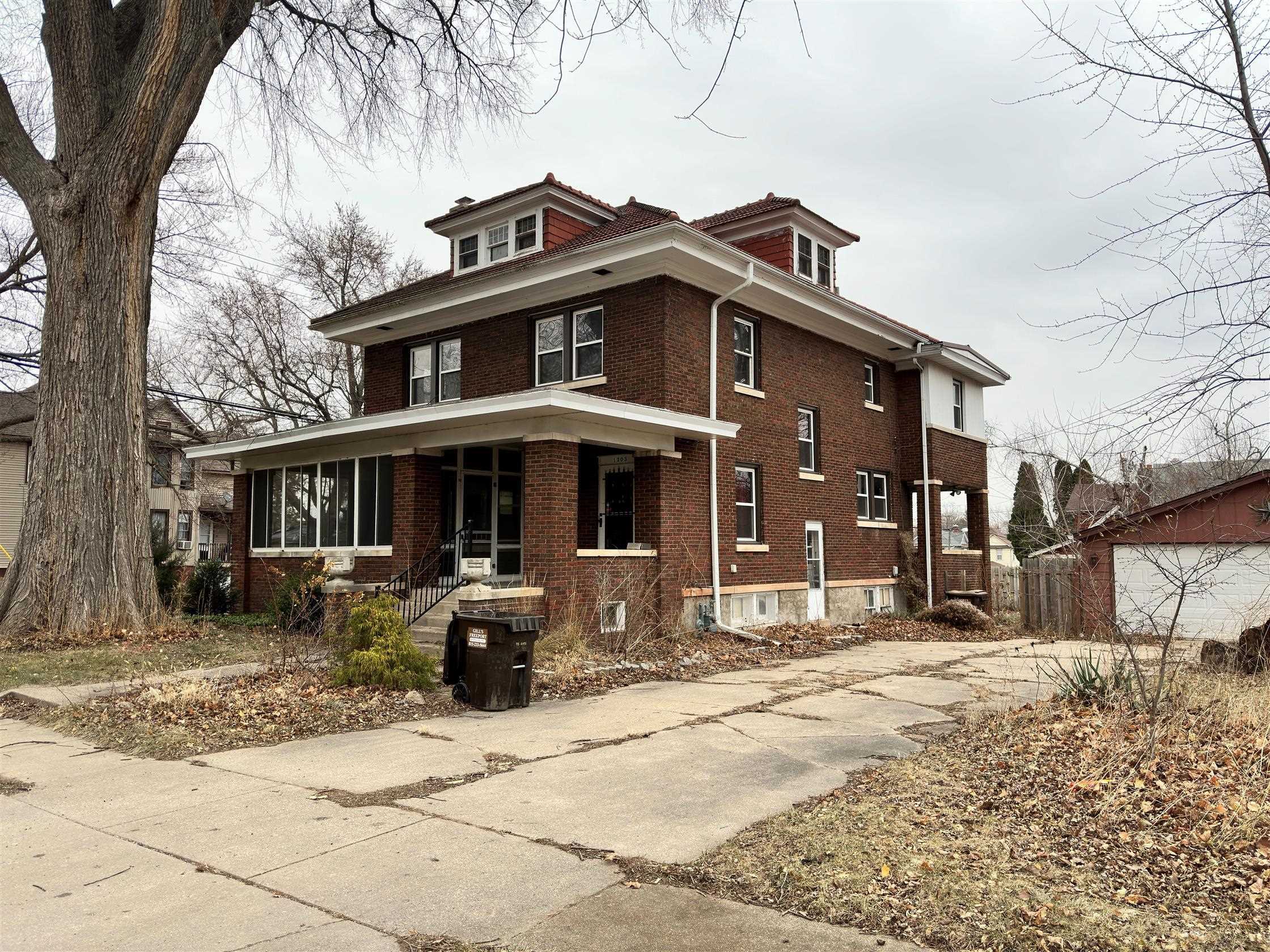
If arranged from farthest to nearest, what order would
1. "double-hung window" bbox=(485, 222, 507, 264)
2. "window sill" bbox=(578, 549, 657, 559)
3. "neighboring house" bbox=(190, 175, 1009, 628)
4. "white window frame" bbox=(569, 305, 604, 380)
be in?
"double-hung window" bbox=(485, 222, 507, 264)
"white window frame" bbox=(569, 305, 604, 380)
"neighboring house" bbox=(190, 175, 1009, 628)
"window sill" bbox=(578, 549, 657, 559)

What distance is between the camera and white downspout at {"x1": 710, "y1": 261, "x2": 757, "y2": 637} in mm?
15672

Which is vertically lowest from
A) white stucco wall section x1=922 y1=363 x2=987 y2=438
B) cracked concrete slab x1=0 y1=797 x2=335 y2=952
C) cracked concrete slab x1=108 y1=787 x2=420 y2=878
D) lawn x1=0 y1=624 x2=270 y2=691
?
cracked concrete slab x1=108 y1=787 x2=420 y2=878

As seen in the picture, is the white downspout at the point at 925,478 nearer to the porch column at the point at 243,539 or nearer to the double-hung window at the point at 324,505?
the double-hung window at the point at 324,505

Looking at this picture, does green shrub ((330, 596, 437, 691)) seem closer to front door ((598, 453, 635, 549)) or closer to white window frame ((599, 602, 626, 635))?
white window frame ((599, 602, 626, 635))

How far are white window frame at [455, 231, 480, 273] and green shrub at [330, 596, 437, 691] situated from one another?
1128 centimetres

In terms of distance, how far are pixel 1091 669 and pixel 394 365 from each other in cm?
1568

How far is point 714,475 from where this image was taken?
15734 millimetres

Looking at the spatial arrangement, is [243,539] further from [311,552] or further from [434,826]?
[434,826]

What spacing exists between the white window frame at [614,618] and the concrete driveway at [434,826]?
4.09m

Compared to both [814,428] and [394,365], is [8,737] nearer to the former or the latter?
[394,365]

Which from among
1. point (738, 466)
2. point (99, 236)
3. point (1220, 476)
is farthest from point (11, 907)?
point (738, 466)

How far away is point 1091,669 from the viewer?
322 inches

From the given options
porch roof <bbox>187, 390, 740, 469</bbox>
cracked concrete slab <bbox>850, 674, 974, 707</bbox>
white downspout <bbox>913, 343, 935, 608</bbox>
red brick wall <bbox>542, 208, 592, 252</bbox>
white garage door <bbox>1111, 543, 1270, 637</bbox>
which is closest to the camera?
cracked concrete slab <bbox>850, 674, 974, 707</bbox>

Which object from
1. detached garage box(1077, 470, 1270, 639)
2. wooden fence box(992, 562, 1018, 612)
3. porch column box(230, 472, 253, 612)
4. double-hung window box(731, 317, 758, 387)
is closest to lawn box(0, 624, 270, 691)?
porch column box(230, 472, 253, 612)
